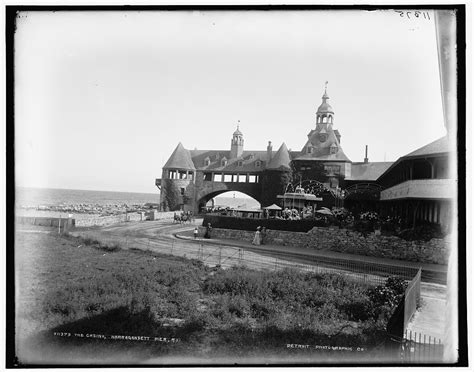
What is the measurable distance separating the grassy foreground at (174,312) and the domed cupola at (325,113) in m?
2.24

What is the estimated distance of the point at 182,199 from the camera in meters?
5.88

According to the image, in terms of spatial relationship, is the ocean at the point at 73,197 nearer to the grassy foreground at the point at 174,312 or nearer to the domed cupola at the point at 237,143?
the grassy foreground at the point at 174,312

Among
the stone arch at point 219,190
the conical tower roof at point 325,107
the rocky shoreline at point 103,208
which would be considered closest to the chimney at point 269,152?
the stone arch at point 219,190

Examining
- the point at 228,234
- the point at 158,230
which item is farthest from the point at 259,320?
the point at 158,230

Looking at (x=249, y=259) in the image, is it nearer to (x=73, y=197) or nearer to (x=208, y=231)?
(x=208, y=231)

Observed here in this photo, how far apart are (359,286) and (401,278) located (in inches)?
22.8

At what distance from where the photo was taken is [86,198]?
212 inches

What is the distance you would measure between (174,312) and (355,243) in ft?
9.30

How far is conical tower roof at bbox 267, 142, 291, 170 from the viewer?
5.08m

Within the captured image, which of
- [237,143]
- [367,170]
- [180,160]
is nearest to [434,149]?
[367,170]

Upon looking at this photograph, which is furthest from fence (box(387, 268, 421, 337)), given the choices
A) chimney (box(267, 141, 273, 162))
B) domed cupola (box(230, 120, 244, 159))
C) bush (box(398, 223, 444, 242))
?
domed cupola (box(230, 120, 244, 159))

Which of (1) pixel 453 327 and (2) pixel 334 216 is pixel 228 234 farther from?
(1) pixel 453 327

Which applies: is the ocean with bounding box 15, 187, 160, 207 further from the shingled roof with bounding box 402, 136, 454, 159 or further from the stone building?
the shingled roof with bounding box 402, 136, 454, 159

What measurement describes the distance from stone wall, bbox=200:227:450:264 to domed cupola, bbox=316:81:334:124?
163 cm
